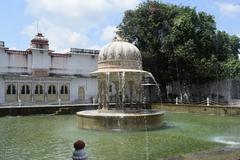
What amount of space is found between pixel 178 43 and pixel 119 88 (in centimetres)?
1871

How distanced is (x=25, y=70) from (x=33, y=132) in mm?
24236

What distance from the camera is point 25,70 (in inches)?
1636

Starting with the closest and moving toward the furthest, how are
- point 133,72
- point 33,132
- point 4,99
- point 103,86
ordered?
1. point 33,132
2. point 133,72
3. point 103,86
4. point 4,99

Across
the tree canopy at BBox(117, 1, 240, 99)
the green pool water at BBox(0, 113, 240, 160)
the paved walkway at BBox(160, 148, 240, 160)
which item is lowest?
the green pool water at BBox(0, 113, 240, 160)

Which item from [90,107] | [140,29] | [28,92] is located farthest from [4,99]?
[140,29]

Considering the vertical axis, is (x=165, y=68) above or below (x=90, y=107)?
above

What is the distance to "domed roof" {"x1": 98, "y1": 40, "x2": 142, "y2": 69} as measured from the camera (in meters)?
20.5

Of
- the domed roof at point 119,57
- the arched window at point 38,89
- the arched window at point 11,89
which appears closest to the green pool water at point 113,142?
the domed roof at point 119,57

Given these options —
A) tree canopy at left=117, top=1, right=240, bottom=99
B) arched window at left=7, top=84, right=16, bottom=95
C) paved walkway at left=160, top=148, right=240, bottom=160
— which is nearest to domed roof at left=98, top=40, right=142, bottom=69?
paved walkway at left=160, top=148, right=240, bottom=160

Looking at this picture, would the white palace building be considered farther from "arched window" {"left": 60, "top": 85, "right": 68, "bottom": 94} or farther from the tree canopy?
the tree canopy

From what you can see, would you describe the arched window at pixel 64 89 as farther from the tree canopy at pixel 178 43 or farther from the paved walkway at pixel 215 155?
the paved walkway at pixel 215 155

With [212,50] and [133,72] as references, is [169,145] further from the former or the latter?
[212,50]

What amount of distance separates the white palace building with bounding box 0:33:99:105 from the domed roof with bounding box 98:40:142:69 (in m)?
17.8

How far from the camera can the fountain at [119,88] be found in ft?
60.3
